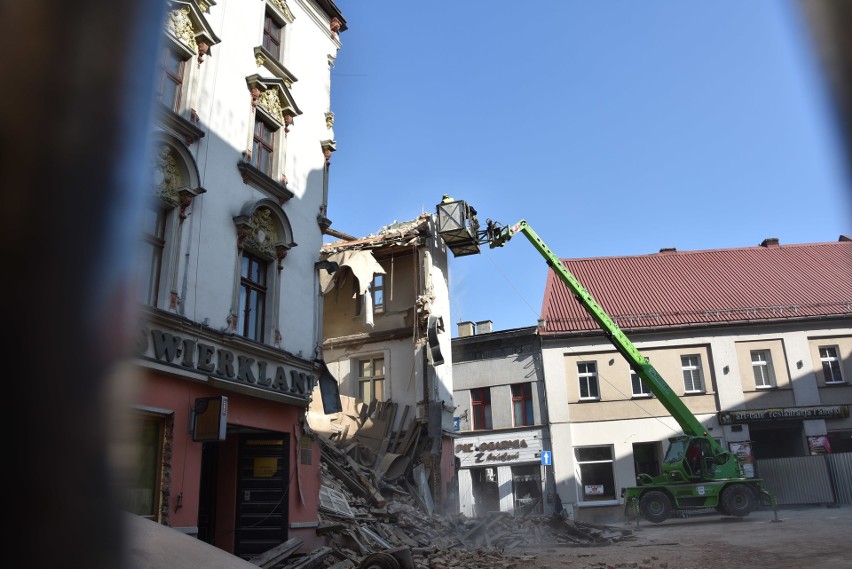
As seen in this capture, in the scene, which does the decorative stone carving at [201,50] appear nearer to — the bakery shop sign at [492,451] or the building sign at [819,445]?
the bakery shop sign at [492,451]

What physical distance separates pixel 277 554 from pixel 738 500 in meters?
15.4

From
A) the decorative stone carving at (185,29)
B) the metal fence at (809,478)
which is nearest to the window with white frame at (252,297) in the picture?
the decorative stone carving at (185,29)

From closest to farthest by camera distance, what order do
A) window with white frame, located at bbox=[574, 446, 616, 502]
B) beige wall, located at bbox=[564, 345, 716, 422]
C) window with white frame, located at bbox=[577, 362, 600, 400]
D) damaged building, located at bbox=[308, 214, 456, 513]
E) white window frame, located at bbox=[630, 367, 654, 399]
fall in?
damaged building, located at bbox=[308, 214, 456, 513] < window with white frame, located at bbox=[574, 446, 616, 502] < beige wall, located at bbox=[564, 345, 716, 422] < white window frame, located at bbox=[630, 367, 654, 399] < window with white frame, located at bbox=[577, 362, 600, 400]

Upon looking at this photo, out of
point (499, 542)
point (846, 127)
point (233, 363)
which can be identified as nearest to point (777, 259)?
point (499, 542)

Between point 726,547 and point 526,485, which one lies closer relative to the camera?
point 726,547

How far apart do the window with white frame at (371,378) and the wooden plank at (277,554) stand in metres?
11.4

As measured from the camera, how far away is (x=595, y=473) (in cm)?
2955

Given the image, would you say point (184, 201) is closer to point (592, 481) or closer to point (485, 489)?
point (592, 481)

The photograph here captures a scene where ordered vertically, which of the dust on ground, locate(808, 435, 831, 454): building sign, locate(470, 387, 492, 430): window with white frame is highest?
locate(470, 387, 492, 430): window with white frame

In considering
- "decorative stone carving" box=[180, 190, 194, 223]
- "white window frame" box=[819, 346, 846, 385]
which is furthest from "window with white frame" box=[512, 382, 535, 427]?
"decorative stone carving" box=[180, 190, 194, 223]

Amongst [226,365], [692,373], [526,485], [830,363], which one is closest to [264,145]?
[226,365]

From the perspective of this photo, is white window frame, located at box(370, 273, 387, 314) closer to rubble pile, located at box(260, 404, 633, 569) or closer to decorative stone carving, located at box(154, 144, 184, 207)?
rubble pile, located at box(260, 404, 633, 569)

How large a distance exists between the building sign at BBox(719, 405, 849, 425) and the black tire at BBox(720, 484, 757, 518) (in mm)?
8373

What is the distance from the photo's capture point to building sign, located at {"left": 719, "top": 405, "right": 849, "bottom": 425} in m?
28.5
